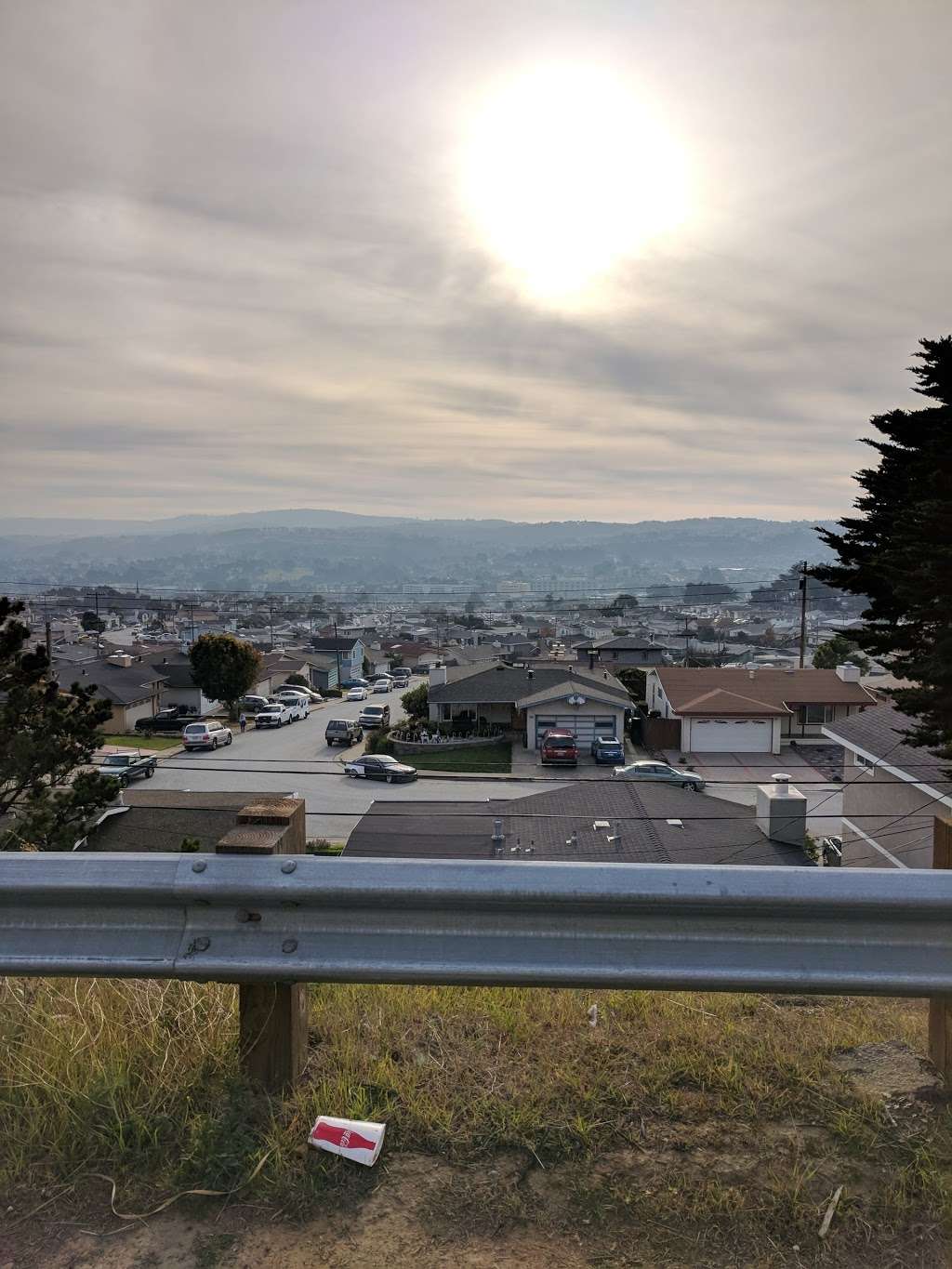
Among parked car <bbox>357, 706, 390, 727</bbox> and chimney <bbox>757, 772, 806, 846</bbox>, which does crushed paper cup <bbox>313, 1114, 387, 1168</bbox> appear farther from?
parked car <bbox>357, 706, 390, 727</bbox>

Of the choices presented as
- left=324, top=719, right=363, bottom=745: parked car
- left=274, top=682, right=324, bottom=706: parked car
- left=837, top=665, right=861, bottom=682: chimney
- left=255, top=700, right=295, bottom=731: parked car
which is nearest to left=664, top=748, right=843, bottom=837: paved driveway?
left=837, top=665, right=861, bottom=682: chimney

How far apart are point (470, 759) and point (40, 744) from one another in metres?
20.9

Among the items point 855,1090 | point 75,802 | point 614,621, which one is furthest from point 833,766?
point 614,621

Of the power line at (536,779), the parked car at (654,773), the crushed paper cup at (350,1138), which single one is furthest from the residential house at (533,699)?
the crushed paper cup at (350,1138)

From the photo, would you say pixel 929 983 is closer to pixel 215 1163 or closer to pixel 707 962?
pixel 707 962

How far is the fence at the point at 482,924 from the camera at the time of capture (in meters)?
2.07

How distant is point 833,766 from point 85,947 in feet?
105

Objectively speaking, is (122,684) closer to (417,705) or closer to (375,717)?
(375,717)

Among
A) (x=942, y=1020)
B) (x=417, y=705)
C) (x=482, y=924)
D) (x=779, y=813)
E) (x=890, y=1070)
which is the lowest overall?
(x=417, y=705)

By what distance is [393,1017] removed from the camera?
260 centimetres

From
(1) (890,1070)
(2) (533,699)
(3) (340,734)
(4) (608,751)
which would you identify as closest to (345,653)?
(3) (340,734)

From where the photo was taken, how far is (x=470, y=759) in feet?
112

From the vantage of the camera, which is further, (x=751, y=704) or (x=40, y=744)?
(x=751, y=704)

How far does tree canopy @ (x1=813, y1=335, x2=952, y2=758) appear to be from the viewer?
13133 millimetres
